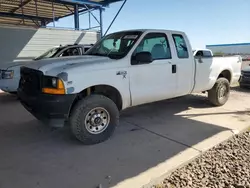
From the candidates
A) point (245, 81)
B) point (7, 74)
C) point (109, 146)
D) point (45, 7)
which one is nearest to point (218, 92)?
point (109, 146)

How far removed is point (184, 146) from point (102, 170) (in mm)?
1521

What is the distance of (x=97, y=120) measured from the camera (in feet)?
13.9

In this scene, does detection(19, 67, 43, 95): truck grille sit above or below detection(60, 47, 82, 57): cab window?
below

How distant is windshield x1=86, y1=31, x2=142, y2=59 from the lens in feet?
15.3

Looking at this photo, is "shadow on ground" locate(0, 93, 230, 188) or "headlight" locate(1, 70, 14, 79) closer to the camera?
"shadow on ground" locate(0, 93, 230, 188)

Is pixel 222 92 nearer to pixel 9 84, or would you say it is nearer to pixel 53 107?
pixel 53 107

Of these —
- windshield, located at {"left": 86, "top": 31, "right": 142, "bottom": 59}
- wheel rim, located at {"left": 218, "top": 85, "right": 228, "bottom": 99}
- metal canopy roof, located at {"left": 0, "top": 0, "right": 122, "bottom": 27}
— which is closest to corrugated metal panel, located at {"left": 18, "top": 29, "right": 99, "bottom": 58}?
metal canopy roof, located at {"left": 0, "top": 0, "right": 122, "bottom": 27}

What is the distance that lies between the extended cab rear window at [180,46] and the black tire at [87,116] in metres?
2.10

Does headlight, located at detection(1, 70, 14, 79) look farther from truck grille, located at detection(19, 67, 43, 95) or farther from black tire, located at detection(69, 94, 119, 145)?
black tire, located at detection(69, 94, 119, 145)

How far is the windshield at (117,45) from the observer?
4649 millimetres

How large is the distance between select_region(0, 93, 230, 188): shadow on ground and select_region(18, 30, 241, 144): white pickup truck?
420 mm

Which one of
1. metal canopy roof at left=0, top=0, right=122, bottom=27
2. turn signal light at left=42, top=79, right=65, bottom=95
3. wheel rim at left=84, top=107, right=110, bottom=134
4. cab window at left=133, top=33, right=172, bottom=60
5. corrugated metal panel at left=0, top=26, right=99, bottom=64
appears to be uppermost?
metal canopy roof at left=0, top=0, right=122, bottom=27

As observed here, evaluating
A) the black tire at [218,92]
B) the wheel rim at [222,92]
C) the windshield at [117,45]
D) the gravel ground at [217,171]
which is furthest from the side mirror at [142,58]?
the wheel rim at [222,92]

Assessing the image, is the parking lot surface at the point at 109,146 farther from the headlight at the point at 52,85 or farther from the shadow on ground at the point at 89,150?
the headlight at the point at 52,85
